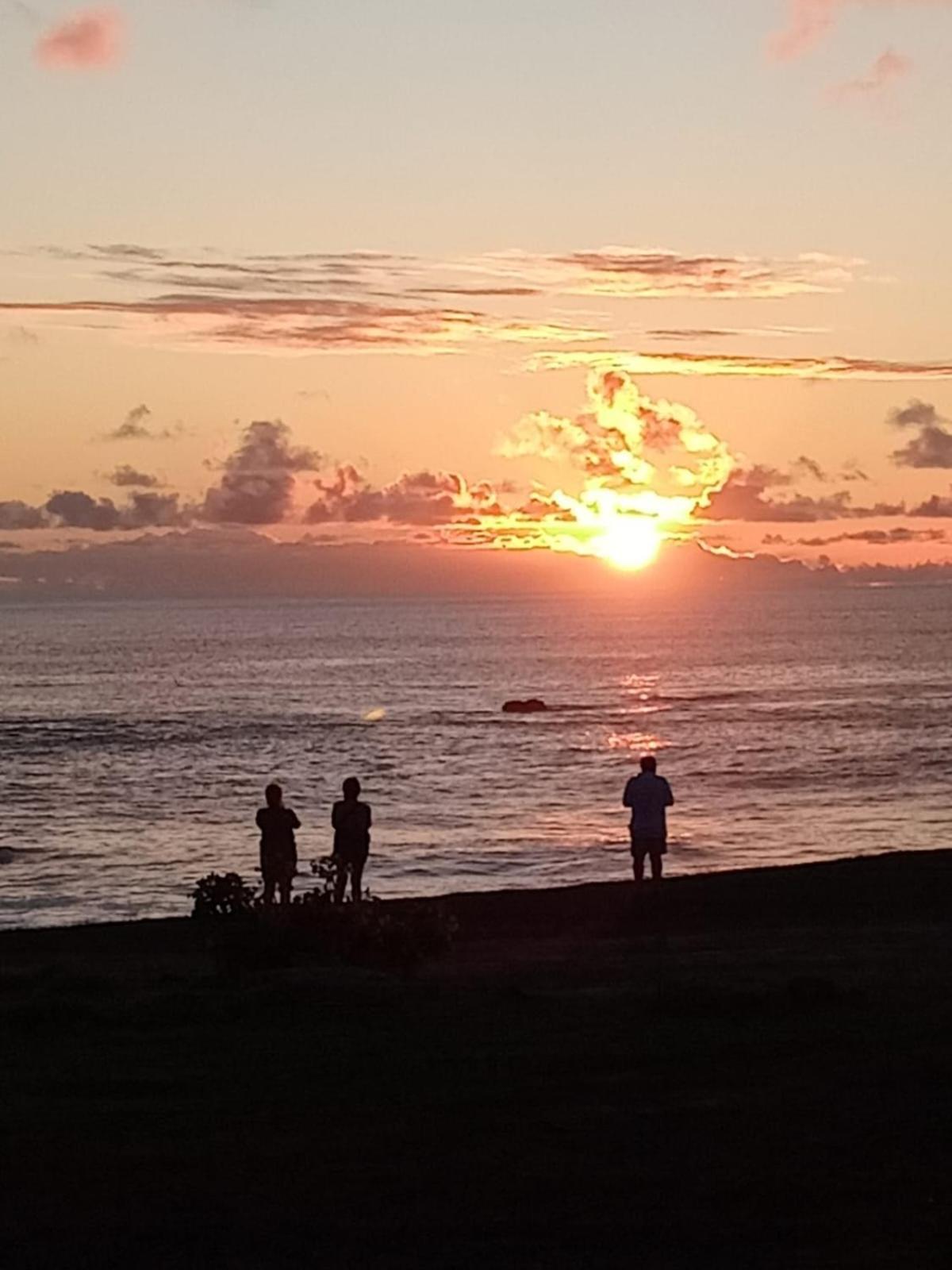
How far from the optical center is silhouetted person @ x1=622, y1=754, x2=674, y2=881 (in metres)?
20.4

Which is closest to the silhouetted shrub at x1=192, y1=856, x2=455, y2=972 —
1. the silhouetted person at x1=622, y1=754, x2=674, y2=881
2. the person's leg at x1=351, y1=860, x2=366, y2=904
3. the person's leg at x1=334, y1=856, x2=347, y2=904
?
the person's leg at x1=334, y1=856, x2=347, y2=904

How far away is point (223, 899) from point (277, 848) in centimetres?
372

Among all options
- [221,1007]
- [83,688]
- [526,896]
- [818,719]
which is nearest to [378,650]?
[83,688]

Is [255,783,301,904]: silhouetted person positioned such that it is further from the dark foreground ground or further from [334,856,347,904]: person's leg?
the dark foreground ground

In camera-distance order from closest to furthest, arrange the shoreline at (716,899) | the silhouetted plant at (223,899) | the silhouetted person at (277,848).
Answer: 1. the silhouetted plant at (223,899)
2. the silhouetted person at (277,848)
3. the shoreline at (716,899)

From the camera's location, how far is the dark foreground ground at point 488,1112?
27.0 feet

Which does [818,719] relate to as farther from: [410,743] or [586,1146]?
[586,1146]

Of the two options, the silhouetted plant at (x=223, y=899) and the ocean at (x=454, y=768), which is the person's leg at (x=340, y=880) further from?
the ocean at (x=454, y=768)

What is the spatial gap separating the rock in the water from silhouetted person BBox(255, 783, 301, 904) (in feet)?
245

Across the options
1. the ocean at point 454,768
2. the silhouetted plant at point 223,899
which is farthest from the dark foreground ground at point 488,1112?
the ocean at point 454,768

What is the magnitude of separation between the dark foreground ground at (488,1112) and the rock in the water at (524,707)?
7718 cm

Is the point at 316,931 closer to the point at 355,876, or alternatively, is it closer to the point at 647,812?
the point at 355,876

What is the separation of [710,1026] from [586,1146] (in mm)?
3434

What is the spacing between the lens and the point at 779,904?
73.6 feet
